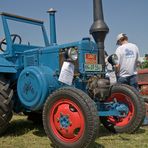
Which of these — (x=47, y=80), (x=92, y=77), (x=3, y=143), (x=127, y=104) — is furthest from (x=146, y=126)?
(x=3, y=143)

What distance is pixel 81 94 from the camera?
4.94 m

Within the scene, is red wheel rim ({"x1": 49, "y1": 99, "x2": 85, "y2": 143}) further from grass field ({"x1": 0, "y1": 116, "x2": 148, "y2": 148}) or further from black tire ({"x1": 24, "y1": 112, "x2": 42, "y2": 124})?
black tire ({"x1": 24, "y1": 112, "x2": 42, "y2": 124})

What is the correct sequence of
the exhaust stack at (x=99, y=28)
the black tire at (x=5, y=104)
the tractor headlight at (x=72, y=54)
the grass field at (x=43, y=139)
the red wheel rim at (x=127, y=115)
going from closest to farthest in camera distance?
the grass field at (x=43, y=139), the tractor headlight at (x=72, y=54), the black tire at (x=5, y=104), the exhaust stack at (x=99, y=28), the red wheel rim at (x=127, y=115)

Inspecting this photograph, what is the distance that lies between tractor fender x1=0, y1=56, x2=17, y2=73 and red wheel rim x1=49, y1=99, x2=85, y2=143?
1.36 metres

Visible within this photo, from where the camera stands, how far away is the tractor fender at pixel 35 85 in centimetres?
571

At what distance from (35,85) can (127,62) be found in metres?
2.28

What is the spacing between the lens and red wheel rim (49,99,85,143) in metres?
4.94

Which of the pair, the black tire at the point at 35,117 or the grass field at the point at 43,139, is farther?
the black tire at the point at 35,117

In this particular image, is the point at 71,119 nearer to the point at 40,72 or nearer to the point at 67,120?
the point at 67,120

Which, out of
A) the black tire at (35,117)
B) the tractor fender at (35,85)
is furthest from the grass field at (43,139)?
the tractor fender at (35,85)

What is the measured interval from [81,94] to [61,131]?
1.96ft

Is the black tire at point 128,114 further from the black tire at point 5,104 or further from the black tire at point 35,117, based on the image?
the black tire at point 5,104

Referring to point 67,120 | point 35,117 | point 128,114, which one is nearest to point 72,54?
point 67,120

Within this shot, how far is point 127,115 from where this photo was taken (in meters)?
6.43
